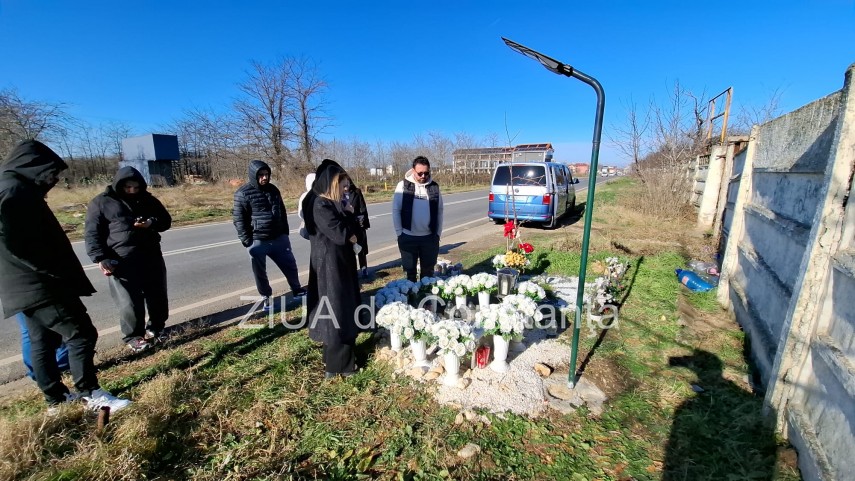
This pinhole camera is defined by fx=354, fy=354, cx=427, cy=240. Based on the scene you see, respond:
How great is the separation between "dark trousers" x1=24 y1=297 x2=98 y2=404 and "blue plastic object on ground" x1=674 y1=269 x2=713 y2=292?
6.50 meters

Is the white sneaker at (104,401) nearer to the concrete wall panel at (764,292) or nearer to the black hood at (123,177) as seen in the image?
the black hood at (123,177)

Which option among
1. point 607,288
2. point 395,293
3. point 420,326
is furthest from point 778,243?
point 395,293

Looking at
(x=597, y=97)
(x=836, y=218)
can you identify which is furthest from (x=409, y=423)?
(x=836, y=218)

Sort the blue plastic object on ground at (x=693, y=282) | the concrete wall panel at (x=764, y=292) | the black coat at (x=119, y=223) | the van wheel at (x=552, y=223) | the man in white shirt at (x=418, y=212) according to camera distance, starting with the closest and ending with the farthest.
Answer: the concrete wall panel at (x=764, y=292)
the black coat at (x=119, y=223)
the man in white shirt at (x=418, y=212)
the blue plastic object on ground at (x=693, y=282)
the van wheel at (x=552, y=223)

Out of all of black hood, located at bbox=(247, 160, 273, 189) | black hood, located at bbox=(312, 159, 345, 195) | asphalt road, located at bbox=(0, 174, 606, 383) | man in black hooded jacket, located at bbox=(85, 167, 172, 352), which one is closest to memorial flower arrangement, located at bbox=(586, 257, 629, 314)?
black hood, located at bbox=(312, 159, 345, 195)

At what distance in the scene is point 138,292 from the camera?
3.36m

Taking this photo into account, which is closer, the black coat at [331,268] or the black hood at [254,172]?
the black coat at [331,268]

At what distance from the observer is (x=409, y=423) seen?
2398 millimetres

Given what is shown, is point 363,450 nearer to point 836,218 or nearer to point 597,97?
point 597,97

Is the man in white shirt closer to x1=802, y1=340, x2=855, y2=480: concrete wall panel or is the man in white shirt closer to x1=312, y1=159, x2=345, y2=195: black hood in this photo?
x1=312, y1=159, x2=345, y2=195: black hood

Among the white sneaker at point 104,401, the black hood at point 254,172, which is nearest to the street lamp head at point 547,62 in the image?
the black hood at point 254,172

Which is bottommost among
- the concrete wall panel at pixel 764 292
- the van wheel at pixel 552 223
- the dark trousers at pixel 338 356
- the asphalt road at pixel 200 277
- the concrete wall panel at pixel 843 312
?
the asphalt road at pixel 200 277

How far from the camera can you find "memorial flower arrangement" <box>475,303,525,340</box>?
2.91 metres

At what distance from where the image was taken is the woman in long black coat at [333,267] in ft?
9.12
